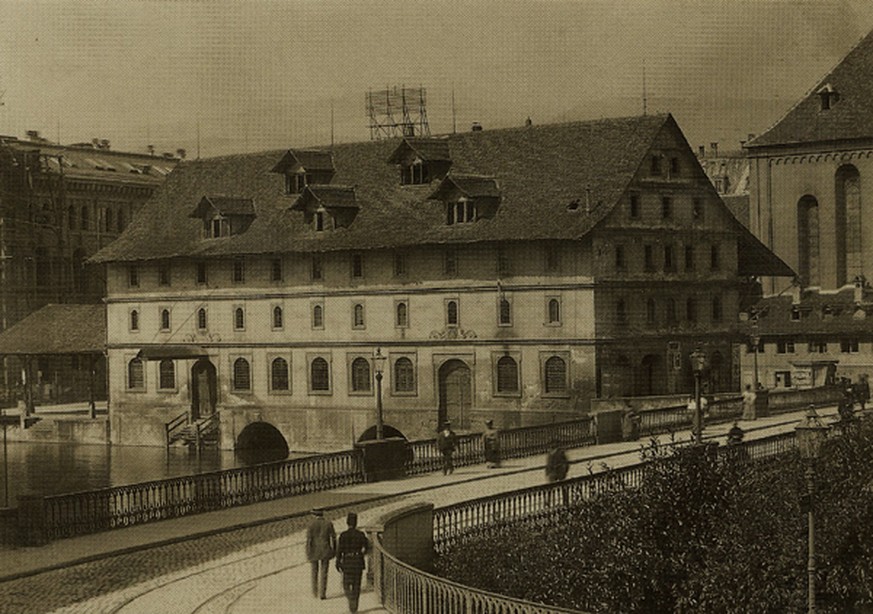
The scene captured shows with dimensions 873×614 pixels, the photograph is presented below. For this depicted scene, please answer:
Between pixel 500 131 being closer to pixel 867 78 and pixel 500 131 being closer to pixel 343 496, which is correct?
pixel 867 78

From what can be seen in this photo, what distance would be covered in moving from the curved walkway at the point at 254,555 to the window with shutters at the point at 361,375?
2530 centimetres

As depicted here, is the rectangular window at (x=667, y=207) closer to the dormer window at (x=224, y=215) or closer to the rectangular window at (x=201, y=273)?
the dormer window at (x=224, y=215)

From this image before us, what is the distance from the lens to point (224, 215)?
69438 mm

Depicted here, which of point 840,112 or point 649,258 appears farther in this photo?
point 840,112

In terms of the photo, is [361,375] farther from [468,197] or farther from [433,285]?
[468,197]

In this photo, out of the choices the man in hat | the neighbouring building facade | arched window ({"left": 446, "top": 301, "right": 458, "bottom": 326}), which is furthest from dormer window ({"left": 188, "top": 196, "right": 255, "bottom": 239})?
the man in hat

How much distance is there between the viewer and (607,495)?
25812 millimetres

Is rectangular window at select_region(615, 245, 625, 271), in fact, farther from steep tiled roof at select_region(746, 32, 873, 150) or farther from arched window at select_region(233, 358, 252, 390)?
steep tiled roof at select_region(746, 32, 873, 150)

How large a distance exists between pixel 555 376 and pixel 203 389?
17.7 meters

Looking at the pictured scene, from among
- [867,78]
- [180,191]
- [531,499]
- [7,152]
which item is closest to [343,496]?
[531,499]

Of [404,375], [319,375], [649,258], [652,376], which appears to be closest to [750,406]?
[652,376]

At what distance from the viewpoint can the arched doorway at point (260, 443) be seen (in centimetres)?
6806

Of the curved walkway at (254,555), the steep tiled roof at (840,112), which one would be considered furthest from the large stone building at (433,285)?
the curved walkway at (254,555)

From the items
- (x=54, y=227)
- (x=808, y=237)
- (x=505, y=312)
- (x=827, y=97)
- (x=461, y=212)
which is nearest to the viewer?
(x=505, y=312)
